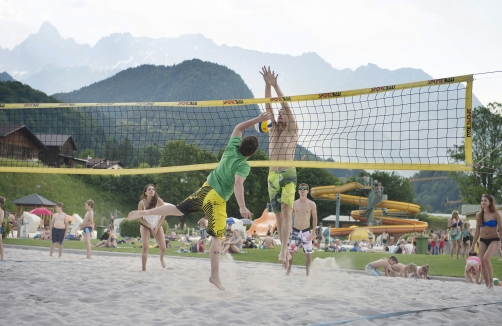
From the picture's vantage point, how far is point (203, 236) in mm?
16250

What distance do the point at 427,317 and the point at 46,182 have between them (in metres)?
51.7

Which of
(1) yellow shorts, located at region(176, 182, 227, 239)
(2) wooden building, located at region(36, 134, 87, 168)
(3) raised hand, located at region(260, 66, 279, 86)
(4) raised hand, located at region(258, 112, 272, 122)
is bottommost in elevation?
(1) yellow shorts, located at region(176, 182, 227, 239)

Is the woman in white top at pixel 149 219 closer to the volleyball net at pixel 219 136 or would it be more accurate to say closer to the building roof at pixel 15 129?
the volleyball net at pixel 219 136

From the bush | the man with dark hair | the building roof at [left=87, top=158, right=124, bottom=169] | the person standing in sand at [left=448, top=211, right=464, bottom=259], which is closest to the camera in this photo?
the man with dark hair

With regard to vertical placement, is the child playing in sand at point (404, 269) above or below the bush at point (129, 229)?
above

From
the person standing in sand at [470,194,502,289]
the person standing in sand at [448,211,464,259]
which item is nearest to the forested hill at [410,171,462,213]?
the person standing in sand at [448,211,464,259]

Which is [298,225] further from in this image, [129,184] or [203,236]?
[129,184]

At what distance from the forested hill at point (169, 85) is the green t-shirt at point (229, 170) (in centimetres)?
15008

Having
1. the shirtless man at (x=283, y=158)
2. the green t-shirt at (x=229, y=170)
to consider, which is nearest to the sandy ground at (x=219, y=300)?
the shirtless man at (x=283, y=158)

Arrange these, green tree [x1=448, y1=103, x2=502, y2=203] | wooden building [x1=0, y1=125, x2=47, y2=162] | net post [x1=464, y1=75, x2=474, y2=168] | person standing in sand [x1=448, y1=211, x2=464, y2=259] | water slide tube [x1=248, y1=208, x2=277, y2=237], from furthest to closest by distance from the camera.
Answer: wooden building [x1=0, y1=125, x2=47, y2=162]
green tree [x1=448, y1=103, x2=502, y2=203]
water slide tube [x1=248, y1=208, x2=277, y2=237]
person standing in sand [x1=448, y1=211, x2=464, y2=259]
net post [x1=464, y1=75, x2=474, y2=168]

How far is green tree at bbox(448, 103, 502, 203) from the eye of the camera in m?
36.3

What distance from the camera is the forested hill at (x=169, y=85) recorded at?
15912 centimetres

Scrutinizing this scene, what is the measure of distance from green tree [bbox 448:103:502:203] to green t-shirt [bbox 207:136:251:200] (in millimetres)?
33375

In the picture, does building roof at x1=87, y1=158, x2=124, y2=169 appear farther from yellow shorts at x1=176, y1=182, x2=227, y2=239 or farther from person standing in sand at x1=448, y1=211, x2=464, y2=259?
person standing in sand at x1=448, y1=211, x2=464, y2=259
